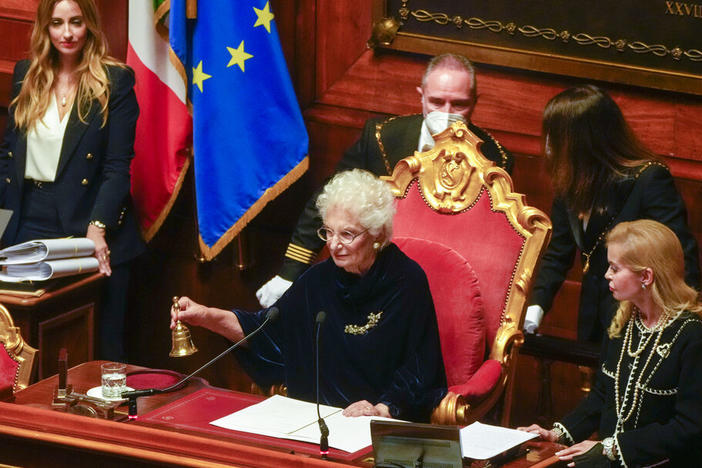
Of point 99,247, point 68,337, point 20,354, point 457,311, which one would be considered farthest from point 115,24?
point 457,311

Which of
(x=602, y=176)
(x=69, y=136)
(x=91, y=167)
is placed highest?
(x=602, y=176)

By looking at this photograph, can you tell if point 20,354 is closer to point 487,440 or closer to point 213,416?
point 213,416

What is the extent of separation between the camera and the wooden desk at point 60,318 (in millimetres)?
4324

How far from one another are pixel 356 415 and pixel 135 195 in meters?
2.24

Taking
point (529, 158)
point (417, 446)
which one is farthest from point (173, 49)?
point (417, 446)

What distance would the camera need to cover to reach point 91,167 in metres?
4.68

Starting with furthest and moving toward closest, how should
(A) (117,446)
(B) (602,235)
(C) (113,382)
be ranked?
(B) (602,235)
(C) (113,382)
(A) (117,446)

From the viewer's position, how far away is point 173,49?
4859 mm

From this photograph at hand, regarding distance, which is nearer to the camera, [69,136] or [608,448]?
[608,448]

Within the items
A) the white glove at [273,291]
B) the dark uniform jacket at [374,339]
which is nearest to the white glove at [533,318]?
the dark uniform jacket at [374,339]

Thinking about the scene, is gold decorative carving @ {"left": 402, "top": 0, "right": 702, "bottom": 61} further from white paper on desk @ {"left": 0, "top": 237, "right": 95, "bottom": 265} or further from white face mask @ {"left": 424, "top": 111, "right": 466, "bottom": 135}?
white paper on desk @ {"left": 0, "top": 237, "right": 95, "bottom": 265}

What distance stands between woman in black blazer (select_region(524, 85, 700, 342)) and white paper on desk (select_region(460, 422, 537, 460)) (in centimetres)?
86

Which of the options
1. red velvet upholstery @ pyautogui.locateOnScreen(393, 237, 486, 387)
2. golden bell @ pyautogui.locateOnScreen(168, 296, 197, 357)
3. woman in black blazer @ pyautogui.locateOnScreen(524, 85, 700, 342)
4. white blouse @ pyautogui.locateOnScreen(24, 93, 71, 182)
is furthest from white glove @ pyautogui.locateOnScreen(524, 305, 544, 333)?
white blouse @ pyautogui.locateOnScreen(24, 93, 71, 182)

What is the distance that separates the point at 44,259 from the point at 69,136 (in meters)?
0.57
